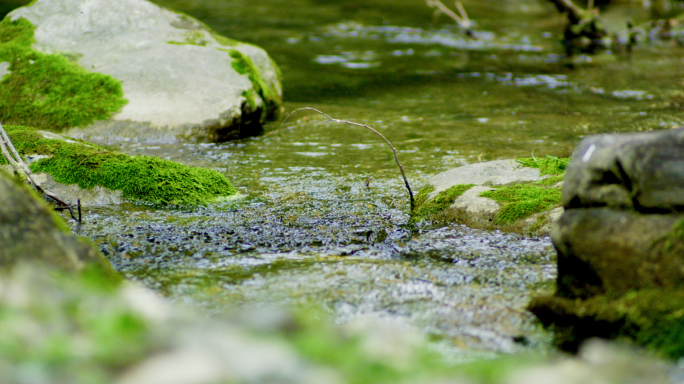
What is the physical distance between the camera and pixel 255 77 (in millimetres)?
9320

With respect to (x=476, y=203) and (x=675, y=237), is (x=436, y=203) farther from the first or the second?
(x=675, y=237)

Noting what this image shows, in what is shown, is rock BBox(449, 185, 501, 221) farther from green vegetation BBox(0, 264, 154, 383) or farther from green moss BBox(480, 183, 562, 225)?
green vegetation BBox(0, 264, 154, 383)

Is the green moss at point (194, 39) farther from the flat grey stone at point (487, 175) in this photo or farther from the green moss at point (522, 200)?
the green moss at point (522, 200)

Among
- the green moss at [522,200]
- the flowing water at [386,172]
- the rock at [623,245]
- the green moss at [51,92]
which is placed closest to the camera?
the rock at [623,245]

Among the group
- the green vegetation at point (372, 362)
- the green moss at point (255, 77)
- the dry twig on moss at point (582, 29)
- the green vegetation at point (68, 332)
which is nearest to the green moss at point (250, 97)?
the green moss at point (255, 77)

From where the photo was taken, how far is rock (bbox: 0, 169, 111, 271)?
2.72m

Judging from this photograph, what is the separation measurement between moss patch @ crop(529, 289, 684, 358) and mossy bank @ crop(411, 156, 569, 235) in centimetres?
152

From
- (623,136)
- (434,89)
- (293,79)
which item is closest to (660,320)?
(623,136)

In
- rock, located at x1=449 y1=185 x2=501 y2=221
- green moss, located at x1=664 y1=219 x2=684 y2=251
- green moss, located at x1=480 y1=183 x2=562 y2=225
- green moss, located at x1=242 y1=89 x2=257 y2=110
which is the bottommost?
green moss, located at x1=242 y1=89 x2=257 y2=110

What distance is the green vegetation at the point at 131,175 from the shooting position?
A: 229 inches

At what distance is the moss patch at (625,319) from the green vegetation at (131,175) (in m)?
3.55

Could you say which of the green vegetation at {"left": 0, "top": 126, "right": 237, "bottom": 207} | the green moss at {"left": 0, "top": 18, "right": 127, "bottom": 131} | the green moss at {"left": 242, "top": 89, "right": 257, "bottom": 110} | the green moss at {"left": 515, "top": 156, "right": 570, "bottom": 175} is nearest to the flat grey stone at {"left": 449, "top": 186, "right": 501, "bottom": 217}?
the green moss at {"left": 515, "top": 156, "right": 570, "bottom": 175}

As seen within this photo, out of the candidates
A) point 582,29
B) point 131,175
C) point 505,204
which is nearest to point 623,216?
point 505,204

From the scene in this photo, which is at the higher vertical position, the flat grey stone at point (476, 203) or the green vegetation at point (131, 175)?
the flat grey stone at point (476, 203)
